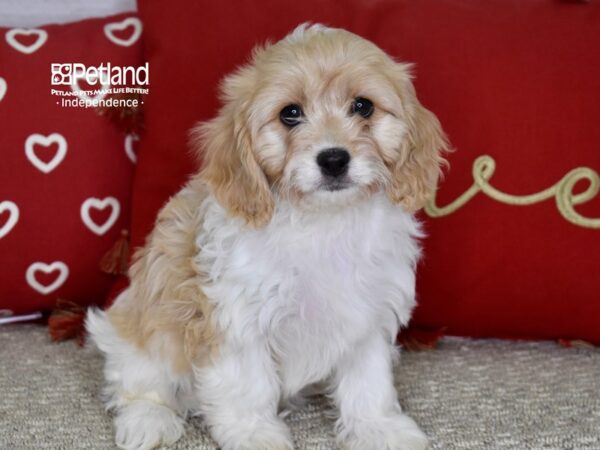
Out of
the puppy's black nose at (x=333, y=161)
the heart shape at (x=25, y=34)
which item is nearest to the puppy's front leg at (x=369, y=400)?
the puppy's black nose at (x=333, y=161)

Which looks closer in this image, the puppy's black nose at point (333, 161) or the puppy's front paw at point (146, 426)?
the puppy's black nose at point (333, 161)

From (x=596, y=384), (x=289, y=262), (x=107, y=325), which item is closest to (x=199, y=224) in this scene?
(x=289, y=262)

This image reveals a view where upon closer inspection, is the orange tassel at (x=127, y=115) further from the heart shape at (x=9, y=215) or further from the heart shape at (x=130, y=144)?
the heart shape at (x=9, y=215)

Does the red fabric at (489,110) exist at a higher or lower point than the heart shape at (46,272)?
higher

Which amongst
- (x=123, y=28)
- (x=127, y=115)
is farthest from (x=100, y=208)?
(x=123, y=28)

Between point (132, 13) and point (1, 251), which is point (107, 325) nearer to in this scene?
point (1, 251)

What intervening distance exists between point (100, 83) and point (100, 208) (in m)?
0.36

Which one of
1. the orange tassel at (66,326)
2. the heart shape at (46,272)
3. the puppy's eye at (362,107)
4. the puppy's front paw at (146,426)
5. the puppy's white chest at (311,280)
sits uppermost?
the puppy's eye at (362,107)

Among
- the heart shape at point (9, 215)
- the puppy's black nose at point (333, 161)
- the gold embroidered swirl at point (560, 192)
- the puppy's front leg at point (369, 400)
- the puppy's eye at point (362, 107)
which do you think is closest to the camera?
the puppy's black nose at point (333, 161)

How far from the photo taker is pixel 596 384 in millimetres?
2043

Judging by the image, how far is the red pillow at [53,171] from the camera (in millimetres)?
2312

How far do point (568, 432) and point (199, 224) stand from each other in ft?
3.04

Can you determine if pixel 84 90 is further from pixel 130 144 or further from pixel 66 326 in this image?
pixel 66 326

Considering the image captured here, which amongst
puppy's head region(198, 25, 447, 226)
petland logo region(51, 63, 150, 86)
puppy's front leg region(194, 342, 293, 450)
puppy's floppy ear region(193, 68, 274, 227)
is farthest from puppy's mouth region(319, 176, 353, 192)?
petland logo region(51, 63, 150, 86)
